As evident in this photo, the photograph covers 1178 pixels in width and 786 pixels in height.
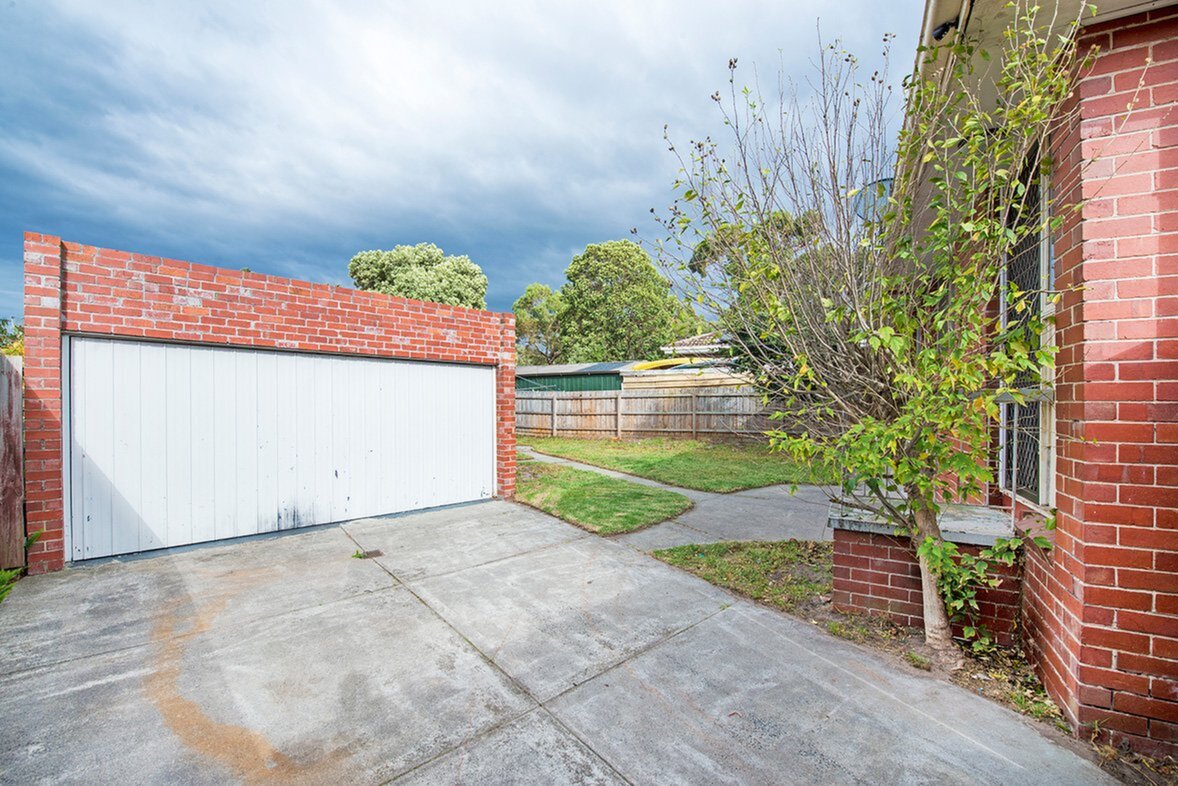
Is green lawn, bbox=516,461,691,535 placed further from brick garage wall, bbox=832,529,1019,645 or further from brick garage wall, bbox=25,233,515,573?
brick garage wall, bbox=832,529,1019,645

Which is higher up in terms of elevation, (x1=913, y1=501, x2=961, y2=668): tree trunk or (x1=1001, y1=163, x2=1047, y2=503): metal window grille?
(x1=1001, y1=163, x2=1047, y2=503): metal window grille

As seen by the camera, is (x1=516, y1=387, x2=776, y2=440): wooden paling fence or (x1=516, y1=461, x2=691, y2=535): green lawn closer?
(x1=516, y1=461, x2=691, y2=535): green lawn

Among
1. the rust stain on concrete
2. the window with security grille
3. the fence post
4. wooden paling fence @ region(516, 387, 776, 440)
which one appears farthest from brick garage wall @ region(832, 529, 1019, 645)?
the fence post

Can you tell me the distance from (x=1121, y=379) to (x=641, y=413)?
12451 millimetres

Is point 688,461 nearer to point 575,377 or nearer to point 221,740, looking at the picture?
point 575,377

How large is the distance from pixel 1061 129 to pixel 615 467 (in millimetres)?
8264

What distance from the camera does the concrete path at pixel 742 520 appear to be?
4.93m

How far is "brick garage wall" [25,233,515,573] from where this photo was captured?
3760mm

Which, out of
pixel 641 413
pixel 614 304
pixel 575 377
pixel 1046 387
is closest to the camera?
pixel 1046 387

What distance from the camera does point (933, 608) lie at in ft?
8.74

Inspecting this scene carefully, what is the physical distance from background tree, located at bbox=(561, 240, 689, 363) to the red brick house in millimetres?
21060

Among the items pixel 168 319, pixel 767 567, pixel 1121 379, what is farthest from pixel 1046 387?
pixel 168 319

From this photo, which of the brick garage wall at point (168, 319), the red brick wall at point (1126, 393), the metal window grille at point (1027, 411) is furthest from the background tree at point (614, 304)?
the red brick wall at point (1126, 393)

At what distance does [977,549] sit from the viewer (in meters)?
2.64
